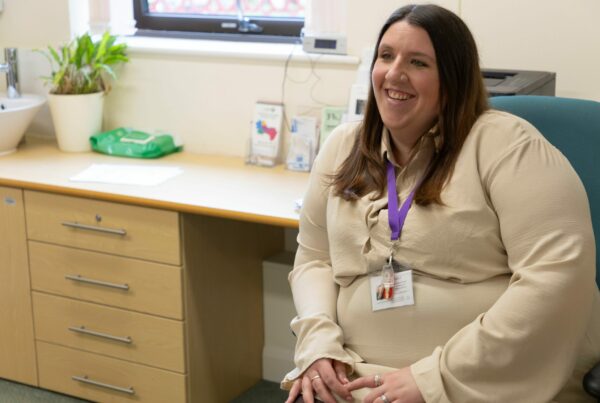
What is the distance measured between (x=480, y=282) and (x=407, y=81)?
414 millimetres

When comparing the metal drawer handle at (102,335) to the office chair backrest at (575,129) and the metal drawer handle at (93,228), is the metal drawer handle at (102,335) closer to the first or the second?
the metal drawer handle at (93,228)

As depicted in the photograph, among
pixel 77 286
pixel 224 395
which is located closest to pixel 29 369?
pixel 77 286

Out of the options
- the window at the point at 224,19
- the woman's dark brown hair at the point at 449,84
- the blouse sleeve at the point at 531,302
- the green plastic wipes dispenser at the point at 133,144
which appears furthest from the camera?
the window at the point at 224,19

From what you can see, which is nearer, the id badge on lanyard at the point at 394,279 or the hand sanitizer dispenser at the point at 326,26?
the id badge on lanyard at the point at 394,279

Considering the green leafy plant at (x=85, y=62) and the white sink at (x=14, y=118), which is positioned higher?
the green leafy plant at (x=85, y=62)

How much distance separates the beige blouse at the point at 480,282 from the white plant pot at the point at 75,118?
4.86 feet

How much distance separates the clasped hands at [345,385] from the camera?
1.69 m

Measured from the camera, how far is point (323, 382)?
1798mm

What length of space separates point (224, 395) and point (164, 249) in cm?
60

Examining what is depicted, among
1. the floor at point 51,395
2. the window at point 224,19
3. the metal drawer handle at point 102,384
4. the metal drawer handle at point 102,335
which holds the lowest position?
the floor at point 51,395

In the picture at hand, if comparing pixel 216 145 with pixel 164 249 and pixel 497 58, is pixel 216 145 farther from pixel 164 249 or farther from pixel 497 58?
pixel 497 58

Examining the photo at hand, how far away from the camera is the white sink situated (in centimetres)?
311

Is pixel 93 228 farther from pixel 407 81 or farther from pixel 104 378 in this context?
pixel 407 81

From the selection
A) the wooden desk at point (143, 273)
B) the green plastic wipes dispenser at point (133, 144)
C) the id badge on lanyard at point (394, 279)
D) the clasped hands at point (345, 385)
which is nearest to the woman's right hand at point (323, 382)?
the clasped hands at point (345, 385)
